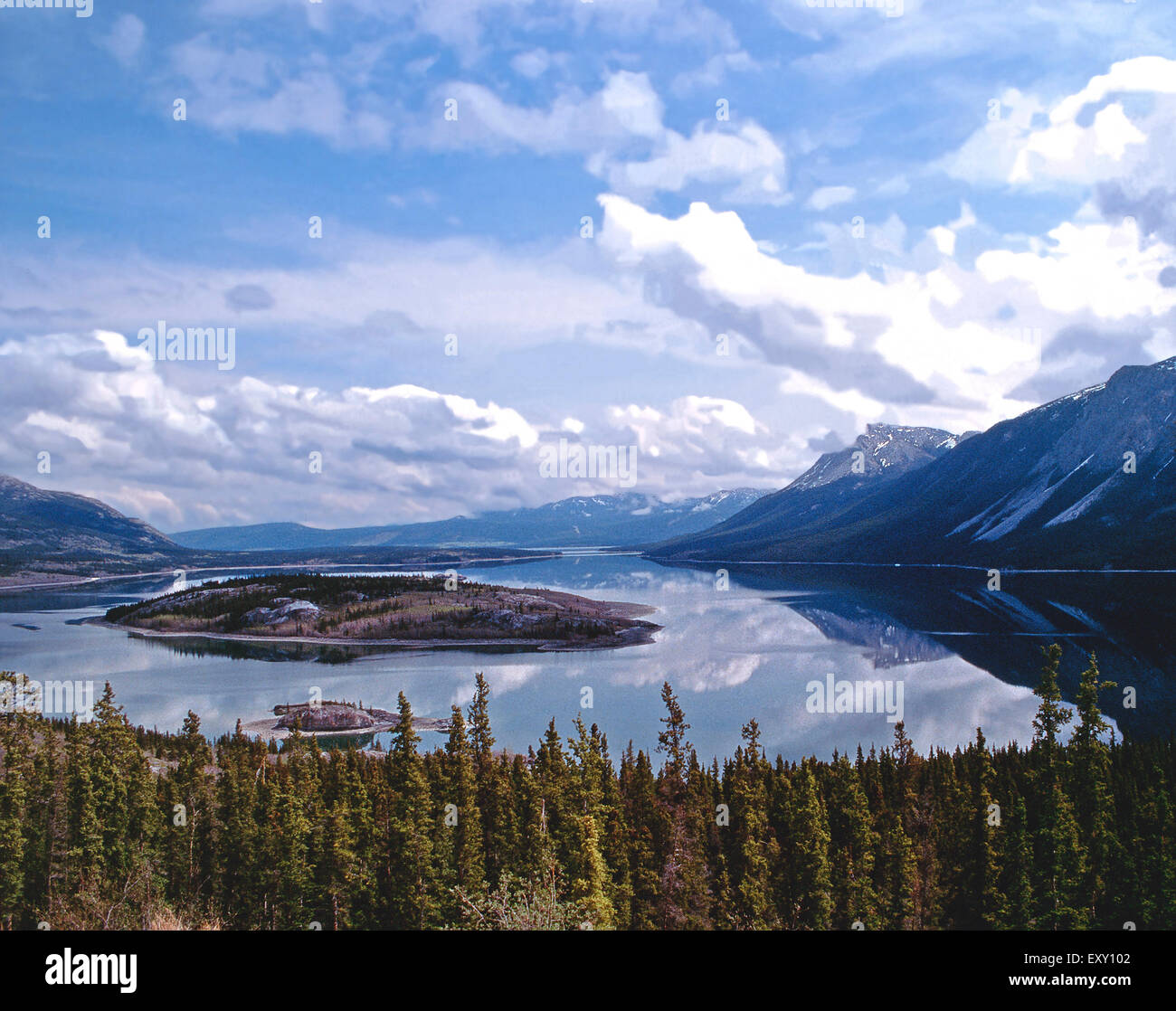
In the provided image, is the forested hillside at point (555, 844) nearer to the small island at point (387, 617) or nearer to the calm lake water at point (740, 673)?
the calm lake water at point (740, 673)

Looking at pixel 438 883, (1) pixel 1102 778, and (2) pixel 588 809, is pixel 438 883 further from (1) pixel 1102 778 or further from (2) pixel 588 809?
(1) pixel 1102 778

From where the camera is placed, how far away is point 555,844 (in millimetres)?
36938

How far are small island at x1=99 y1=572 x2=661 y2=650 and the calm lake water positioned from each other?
27.7 feet

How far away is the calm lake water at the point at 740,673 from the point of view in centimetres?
7306

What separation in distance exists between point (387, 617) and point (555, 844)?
12765cm

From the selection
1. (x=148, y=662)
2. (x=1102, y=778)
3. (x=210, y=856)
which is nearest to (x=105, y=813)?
(x=210, y=856)

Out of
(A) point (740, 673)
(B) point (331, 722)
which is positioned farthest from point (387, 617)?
(B) point (331, 722)

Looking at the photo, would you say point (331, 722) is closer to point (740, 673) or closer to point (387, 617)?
point (740, 673)

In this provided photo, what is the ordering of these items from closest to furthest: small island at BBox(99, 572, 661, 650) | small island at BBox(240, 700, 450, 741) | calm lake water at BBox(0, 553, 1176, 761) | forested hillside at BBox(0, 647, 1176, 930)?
forested hillside at BBox(0, 647, 1176, 930)
calm lake water at BBox(0, 553, 1176, 761)
small island at BBox(240, 700, 450, 741)
small island at BBox(99, 572, 661, 650)

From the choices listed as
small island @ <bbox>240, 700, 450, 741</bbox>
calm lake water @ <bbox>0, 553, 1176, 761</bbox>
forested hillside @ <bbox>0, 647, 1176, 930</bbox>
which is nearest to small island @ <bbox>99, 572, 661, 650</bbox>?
calm lake water @ <bbox>0, 553, 1176, 761</bbox>

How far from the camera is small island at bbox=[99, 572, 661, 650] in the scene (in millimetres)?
140500

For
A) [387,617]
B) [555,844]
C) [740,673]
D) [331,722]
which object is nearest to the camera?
[555,844]

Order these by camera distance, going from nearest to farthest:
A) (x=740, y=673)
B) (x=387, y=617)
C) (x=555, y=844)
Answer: (x=555, y=844) < (x=740, y=673) < (x=387, y=617)

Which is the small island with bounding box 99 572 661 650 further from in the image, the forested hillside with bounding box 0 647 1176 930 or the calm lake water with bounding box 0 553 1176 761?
the forested hillside with bounding box 0 647 1176 930
